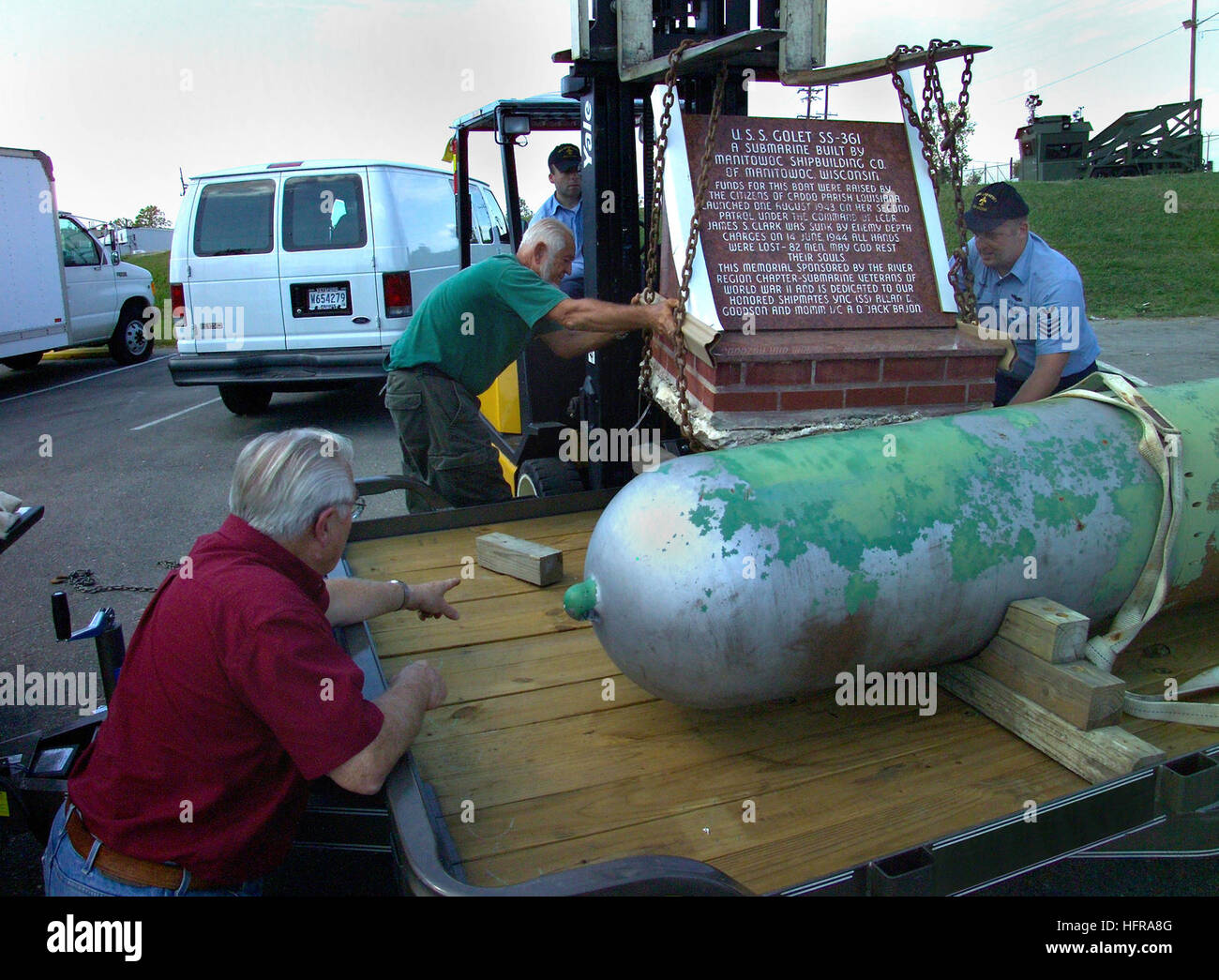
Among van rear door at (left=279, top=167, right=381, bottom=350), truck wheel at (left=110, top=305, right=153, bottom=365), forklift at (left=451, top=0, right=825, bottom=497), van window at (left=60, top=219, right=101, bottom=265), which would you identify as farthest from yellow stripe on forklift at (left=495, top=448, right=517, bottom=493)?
truck wheel at (left=110, top=305, right=153, bottom=365)

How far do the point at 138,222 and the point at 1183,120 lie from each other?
44.3m

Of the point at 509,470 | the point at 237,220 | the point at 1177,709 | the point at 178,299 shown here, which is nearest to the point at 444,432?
the point at 509,470

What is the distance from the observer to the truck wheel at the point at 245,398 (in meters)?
9.71

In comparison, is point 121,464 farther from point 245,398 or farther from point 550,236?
point 550,236

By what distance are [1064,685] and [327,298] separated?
769cm

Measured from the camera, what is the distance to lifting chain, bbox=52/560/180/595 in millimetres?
5137

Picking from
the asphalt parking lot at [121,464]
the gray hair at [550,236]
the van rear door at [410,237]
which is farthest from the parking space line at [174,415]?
the gray hair at [550,236]

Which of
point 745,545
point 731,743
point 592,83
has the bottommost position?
point 731,743

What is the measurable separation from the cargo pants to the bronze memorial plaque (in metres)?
1.57

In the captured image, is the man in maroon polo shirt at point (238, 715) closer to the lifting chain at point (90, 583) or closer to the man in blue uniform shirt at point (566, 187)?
the lifting chain at point (90, 583)

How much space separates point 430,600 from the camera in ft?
8.18

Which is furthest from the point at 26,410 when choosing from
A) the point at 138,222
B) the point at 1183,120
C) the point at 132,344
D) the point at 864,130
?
the point at 138,222
